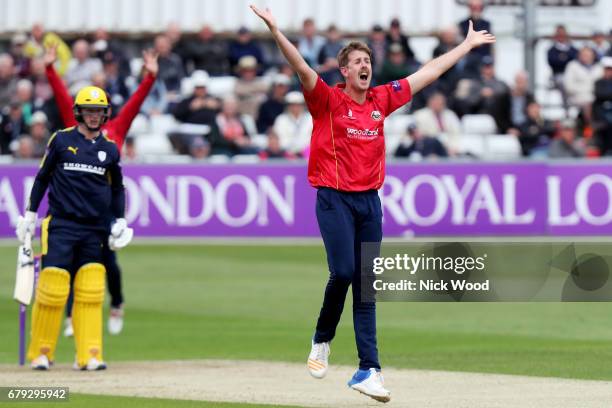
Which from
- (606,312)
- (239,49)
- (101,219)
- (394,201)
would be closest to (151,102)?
(239,49)

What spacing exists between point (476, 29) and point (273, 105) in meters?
3.77

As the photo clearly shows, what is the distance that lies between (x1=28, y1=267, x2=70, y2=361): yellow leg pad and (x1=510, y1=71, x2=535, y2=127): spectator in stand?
49.5ft

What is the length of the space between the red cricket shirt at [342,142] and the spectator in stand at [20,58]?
57.4ft

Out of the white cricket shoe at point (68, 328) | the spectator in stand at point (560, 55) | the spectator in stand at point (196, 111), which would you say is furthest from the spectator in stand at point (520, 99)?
the white cricket shoe at point (68, 328)

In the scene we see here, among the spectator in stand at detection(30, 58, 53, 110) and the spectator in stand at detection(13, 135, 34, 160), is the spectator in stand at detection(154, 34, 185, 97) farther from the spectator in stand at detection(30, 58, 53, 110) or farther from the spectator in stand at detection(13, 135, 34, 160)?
the spectator in stand at detection(13, 135, 34, 160)

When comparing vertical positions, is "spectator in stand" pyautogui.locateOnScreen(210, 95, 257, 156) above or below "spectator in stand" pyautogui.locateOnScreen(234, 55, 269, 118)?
below

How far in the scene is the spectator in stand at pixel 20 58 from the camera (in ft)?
89.3

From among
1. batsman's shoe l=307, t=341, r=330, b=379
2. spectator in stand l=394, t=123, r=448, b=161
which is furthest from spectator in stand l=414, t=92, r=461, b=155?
batsman's shoe l=307, t=341, r=330, b=379

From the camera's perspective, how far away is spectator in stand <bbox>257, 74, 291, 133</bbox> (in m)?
26.4

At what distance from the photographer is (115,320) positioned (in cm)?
1556

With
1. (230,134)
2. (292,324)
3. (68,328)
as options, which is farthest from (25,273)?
(230,134)

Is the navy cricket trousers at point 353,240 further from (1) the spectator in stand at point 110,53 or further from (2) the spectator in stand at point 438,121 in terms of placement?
(1) the spectator in stand at point 110,53

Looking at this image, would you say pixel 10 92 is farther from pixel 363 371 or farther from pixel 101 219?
pixel 363 371

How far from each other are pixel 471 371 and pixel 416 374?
1.64ft
